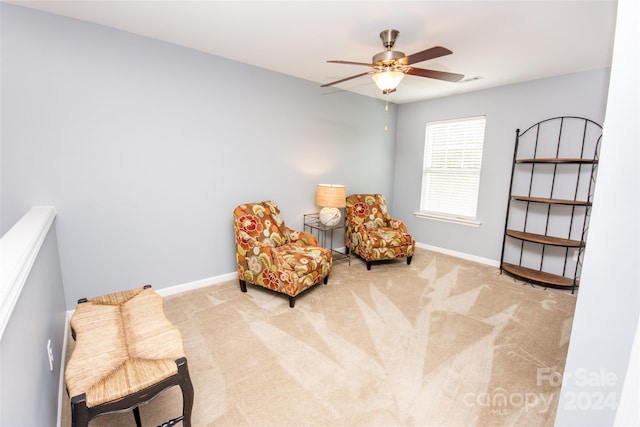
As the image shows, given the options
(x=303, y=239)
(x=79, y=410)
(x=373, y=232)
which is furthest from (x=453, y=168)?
(x=79, y=410)

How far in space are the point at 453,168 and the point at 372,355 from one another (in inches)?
135

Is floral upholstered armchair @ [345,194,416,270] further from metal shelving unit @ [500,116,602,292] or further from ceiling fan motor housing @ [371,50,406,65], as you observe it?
ceiling fan motor housing @ [371,50,406,65]

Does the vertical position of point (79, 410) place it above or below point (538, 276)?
above

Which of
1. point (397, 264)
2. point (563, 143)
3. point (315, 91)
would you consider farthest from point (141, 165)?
point (563, 143)

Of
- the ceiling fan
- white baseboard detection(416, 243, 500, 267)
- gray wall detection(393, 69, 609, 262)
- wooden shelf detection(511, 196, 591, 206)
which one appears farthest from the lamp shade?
wooden shelf detection(511, 196, 591, 206)

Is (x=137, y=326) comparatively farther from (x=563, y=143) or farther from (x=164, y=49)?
(x=563, y=143)

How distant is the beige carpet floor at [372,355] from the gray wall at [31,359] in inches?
15.0

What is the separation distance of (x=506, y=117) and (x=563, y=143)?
742 mm

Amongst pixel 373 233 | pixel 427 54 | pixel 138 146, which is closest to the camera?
pixel 427 54

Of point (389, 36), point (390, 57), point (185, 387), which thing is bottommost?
point (185, 387)

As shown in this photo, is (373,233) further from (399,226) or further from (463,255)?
(463,255)

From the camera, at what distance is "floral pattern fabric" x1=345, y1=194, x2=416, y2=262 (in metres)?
3.84

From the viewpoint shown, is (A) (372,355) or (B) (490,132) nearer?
(A) (372,355)

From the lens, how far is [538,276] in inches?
138
